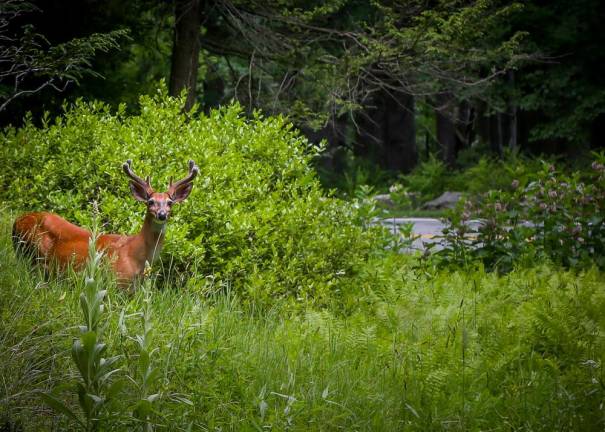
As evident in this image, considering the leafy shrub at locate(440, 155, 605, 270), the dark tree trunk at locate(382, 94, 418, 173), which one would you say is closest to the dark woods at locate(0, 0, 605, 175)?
the leafy shrub at locate(440, 155, 605, 270)

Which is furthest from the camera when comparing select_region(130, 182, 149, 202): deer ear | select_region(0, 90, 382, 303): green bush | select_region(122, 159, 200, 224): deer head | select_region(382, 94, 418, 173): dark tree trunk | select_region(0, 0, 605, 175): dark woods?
select_region(382, 94, 418, 173): dark tree trunk

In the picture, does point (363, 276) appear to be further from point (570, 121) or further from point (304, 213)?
point (570, 121)

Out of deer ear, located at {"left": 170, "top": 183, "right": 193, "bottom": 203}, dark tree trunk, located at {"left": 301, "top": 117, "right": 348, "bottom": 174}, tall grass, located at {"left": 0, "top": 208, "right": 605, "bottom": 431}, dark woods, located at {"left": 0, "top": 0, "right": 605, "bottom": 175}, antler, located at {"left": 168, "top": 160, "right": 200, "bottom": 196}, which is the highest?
dark woods, located at {"left": 0, "top": 0, "right": 605, "bottom": 175}

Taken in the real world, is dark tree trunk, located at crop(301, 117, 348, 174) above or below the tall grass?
below

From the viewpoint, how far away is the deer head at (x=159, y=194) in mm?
6258

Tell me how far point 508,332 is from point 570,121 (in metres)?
17.0

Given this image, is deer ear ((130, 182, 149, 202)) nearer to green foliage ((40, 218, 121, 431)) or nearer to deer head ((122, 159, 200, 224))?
deer head ((122, 159, 200, 224))

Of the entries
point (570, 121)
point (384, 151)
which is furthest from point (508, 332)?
point (384, 151)

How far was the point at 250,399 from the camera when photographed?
4785 millimetres

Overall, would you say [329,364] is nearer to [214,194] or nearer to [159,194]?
[159,194]

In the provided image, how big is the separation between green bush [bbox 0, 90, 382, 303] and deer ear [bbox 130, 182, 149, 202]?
0.76 meters

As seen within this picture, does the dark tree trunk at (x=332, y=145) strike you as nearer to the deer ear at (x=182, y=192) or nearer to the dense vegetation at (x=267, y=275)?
the dense vegetation at (x=267, y=275)

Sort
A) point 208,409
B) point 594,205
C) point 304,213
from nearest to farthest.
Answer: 1. point 208,409
2. point 304,213
3. point 594,205

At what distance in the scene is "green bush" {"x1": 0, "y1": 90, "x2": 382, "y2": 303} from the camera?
7.64m
